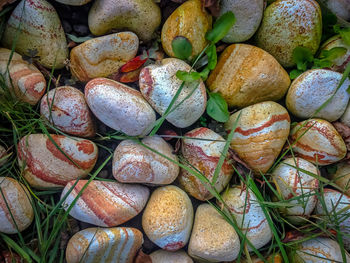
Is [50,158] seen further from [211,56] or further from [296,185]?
[296,185]

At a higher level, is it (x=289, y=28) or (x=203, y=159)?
(x=289, y=28)

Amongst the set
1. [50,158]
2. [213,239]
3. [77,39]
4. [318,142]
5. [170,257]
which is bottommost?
[170,257]

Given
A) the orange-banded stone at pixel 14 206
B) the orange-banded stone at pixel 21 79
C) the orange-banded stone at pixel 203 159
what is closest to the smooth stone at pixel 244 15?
the orange-banded stone at pixel 203 159

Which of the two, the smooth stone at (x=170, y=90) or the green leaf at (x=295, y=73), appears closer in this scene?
the smooth stone at (x=170, y=90)

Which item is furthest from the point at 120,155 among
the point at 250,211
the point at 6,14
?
the point at 6,14

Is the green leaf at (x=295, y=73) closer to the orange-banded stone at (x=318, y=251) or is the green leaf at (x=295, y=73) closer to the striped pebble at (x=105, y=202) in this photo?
the orange-banded stone at (x=318, y=251)

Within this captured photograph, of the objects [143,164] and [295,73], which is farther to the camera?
[295,73]

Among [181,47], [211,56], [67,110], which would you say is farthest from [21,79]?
[211,56]
